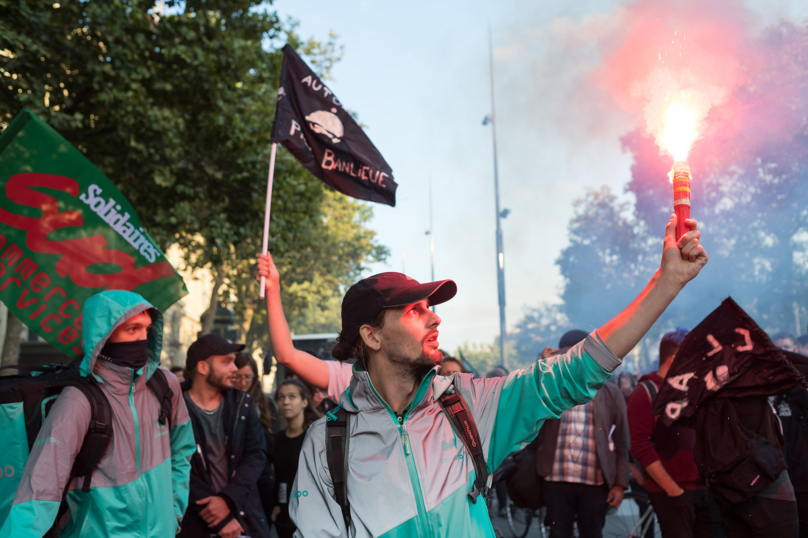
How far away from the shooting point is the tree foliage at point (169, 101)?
418 inches

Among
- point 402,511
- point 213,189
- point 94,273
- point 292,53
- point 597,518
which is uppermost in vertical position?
point 213,189

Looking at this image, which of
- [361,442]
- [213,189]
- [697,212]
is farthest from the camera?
[697,212]

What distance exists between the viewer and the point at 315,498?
2348 mm

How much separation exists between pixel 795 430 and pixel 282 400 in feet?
14.5

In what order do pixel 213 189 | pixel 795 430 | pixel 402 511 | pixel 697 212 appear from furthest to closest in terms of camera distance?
1. pixel 697 212
2. pixel 213 189
3. pixel 795 430
4. pixel 402 511

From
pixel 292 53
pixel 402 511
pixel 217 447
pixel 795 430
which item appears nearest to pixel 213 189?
pixel 292 53

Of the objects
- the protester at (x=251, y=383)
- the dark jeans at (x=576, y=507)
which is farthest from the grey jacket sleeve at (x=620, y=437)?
the protester at (x=251, y=383)

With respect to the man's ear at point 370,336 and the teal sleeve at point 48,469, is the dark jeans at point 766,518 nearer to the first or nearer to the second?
the man's ear at point 370,336

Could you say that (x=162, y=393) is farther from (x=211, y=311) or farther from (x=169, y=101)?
(x=211, y=311)

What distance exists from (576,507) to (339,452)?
13.4ft

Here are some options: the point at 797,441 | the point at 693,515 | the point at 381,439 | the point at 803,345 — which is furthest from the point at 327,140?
the point at 803,345

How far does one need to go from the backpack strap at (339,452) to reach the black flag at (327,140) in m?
3.71

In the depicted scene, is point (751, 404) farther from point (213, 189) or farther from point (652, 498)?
point (213, 189)

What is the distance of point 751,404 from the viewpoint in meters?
4.61
